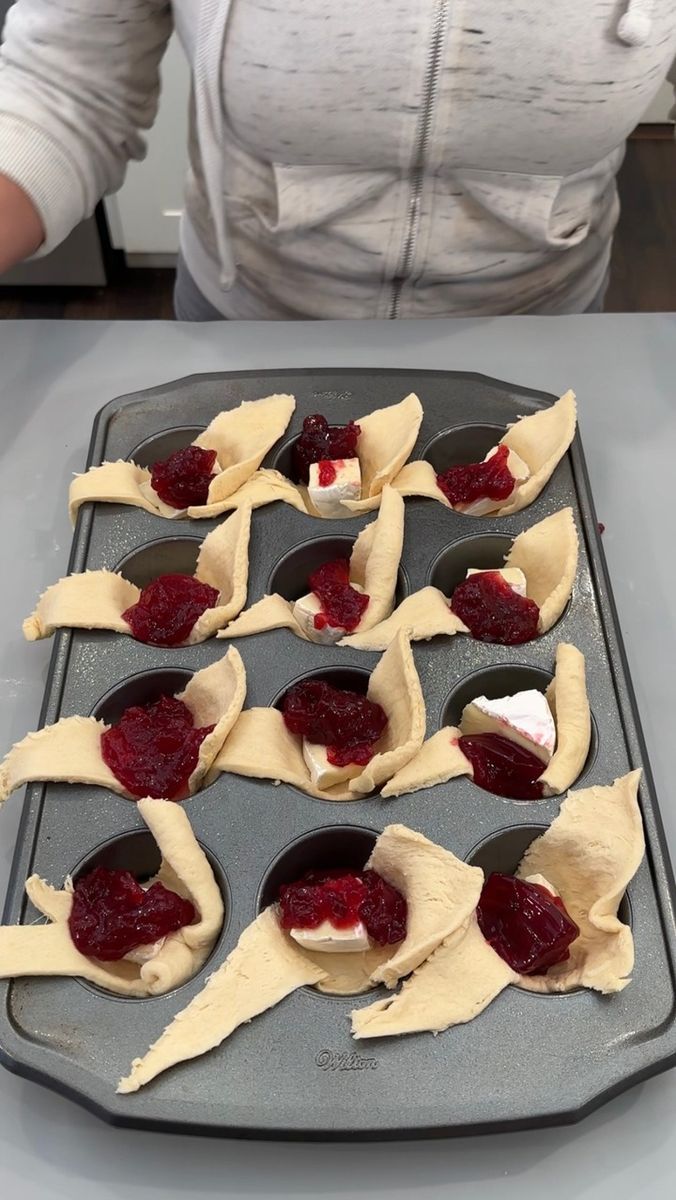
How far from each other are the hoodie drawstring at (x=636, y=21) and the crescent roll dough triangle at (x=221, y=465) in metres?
0.55

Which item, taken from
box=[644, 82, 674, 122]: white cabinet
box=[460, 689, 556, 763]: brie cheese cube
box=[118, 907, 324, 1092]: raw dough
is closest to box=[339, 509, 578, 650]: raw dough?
box=[460, 689, 556, 763]: brie cheese cube

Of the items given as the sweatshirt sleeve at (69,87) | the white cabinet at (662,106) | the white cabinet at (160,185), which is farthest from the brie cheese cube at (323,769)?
the white cabinet at (662,106)

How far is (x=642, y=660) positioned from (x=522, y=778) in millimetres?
250

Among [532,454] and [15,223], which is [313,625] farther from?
[15,223]

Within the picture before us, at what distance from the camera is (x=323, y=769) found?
0.94 m

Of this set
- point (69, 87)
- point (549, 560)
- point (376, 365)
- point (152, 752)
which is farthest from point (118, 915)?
point (69, 87)

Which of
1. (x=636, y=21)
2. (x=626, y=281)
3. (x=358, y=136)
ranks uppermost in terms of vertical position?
(x=636, y=21)

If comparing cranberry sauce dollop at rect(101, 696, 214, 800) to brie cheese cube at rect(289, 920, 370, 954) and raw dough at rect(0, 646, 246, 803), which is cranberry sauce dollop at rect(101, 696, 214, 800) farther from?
brie cheese cube at rect(289, 920, 370, 954)

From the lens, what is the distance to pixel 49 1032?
0.78m

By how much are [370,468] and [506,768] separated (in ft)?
1.46

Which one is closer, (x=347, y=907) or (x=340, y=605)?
(x=347, y=907)

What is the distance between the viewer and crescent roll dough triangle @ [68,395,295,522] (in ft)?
3.74

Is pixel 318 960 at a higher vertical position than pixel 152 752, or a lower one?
lower

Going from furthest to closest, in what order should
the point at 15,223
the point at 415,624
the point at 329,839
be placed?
the point at 15,223, the point at 415,624, the point at 329,839
